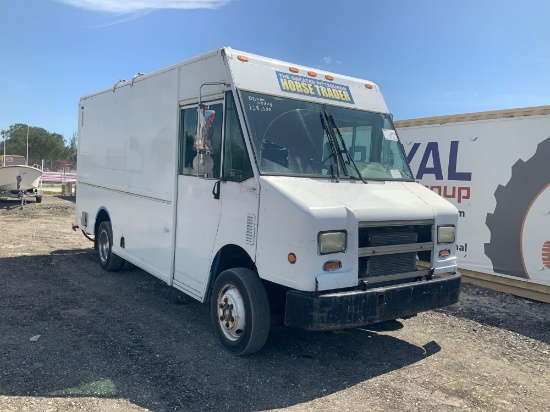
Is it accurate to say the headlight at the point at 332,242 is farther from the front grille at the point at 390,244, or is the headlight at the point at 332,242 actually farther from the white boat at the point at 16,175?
the white boat at the point at 16,175

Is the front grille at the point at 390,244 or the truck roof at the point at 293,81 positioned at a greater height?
the truck roof at the point at 293,81

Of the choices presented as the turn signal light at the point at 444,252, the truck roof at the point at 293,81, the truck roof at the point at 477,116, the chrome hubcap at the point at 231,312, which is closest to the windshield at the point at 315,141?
the truck roof at the point at 293,81

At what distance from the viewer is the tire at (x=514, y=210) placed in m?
7.10

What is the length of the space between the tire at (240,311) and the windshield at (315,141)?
3.57 ft

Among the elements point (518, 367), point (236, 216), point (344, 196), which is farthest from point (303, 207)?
point (518, 367)

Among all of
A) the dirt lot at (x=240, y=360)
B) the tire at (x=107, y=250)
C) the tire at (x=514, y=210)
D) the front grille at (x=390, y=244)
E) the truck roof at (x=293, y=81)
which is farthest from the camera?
the tire at (x=107, y=250)

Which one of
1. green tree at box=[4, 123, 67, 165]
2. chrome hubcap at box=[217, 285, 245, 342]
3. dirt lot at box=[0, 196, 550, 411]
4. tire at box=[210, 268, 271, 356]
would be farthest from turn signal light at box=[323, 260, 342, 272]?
green tree at box=[4, 123, 67, 165]

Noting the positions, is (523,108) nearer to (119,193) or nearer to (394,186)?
(394,186)

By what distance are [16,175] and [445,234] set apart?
723 inches

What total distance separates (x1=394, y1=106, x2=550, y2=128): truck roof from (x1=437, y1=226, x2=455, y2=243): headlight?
11.6ft

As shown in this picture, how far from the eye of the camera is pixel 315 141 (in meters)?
4.80

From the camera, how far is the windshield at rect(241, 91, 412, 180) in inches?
177

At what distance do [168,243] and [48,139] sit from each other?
2624 inches

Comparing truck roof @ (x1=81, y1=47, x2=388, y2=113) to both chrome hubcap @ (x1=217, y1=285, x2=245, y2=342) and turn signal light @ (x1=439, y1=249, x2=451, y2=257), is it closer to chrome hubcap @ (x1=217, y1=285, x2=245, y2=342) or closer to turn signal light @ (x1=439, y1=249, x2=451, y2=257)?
turn signal light @ (x1=439, y1=249, x2=451, y2=257)
